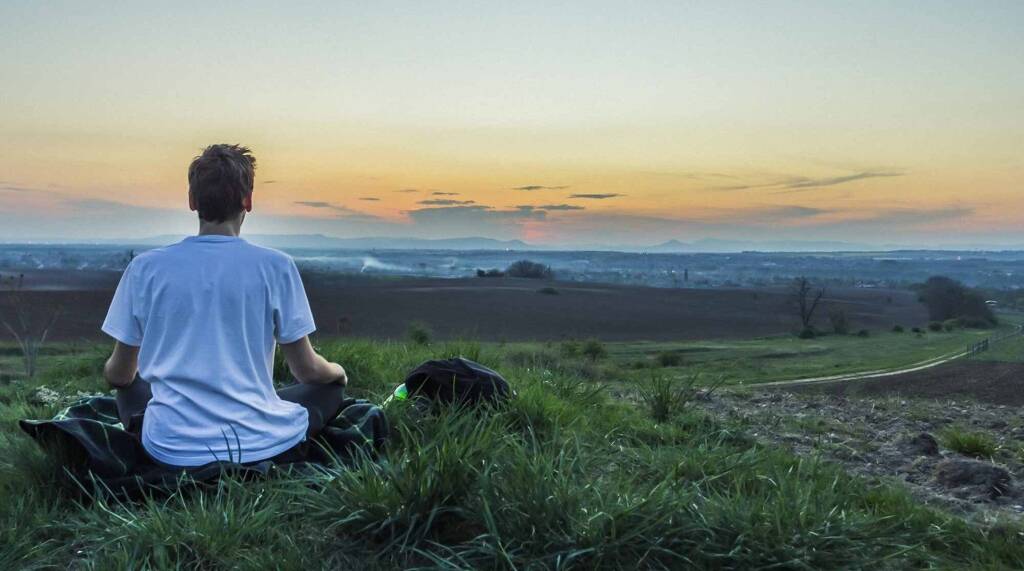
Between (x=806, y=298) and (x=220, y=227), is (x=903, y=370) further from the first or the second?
(x=806, y=298)

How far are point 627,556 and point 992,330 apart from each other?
76.2 meters

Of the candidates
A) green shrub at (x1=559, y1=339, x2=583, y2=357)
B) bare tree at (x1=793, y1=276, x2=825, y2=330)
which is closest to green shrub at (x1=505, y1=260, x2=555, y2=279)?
bare tree at (x1=793, y1=276, x2=825, y2=330)

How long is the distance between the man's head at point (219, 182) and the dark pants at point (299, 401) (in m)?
0.97

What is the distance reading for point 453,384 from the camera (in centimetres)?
451

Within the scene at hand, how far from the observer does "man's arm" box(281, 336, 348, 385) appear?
11.4 feet

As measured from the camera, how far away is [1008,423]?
750 cm

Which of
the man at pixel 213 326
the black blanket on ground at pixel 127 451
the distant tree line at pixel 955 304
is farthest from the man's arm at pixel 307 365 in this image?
the distant tree line at pixel 955 304

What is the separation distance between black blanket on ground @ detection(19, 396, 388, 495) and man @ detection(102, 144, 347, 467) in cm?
7

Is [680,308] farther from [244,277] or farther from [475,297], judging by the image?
[244,277]

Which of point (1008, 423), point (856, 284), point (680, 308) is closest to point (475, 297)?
point (680, 308)

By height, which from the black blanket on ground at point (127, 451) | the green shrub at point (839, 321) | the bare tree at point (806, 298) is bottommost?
the green shrub at point (839, 321)

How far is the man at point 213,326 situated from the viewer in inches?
129

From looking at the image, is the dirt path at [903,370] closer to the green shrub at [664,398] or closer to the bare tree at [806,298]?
the bare tree at [806,298]

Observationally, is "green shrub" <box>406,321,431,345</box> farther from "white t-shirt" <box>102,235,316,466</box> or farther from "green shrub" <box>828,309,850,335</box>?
"green shrub" <box>828,309,850,335</box>
